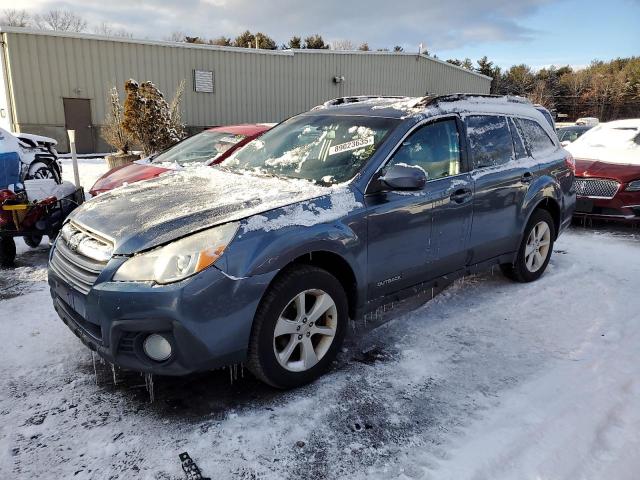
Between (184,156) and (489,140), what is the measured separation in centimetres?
454

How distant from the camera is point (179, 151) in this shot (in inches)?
293

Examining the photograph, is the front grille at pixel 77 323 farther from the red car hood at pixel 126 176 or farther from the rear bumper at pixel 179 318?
the red car hood at pixel 126 176

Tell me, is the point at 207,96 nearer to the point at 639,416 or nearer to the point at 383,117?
the point at 383,117

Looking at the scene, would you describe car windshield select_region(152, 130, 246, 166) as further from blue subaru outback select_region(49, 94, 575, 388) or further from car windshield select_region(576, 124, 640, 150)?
car windshield select_region(576, 124, 640, 150)

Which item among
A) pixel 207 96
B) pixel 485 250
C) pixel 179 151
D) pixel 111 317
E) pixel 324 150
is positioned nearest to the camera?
pixel 111 317

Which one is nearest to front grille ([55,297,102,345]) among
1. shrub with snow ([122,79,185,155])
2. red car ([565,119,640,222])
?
red car ([565,119,640,222])

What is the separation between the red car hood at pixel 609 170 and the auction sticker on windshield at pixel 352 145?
5.48 meters

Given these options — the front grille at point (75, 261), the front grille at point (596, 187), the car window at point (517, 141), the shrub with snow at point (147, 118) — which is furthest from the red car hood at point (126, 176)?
the shrub with snow at point (147, 118)

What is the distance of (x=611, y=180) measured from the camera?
24.0 ft

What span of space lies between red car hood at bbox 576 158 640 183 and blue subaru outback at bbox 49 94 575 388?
3468mm

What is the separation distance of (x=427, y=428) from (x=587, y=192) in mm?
6258

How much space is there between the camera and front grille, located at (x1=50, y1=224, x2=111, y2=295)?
8.77ft

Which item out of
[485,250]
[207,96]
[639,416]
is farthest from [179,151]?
[207,96]

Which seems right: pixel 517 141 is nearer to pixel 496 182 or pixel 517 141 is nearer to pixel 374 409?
pixel 496 182
